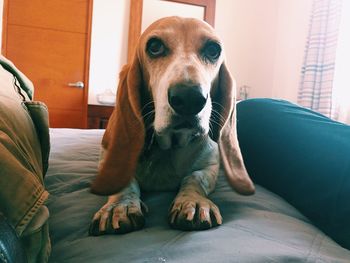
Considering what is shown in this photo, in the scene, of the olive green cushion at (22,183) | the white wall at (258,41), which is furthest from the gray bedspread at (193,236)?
the white wall at (258,41)

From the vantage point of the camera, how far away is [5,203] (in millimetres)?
535

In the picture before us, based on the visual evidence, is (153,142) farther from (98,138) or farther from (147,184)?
(98,138)

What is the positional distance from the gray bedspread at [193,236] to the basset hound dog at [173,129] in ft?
0.16

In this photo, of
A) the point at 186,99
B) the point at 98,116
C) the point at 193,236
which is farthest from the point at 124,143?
the point at 98,116

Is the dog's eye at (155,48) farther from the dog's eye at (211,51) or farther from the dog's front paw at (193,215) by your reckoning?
the dog's front paw at (193,215)

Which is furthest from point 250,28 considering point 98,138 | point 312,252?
point 312,252

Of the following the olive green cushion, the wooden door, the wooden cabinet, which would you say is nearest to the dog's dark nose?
the olive green cushion

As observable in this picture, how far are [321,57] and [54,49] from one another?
9.13 feet

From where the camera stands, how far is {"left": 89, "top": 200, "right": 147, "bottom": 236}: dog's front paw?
2.70ft

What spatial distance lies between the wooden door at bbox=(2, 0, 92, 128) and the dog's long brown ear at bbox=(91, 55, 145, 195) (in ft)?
10.2

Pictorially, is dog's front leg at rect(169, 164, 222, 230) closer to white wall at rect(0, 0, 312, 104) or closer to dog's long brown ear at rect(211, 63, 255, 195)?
dog's long brown ear at rect(211, 63, 255, 195)

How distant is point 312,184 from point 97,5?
3691mm

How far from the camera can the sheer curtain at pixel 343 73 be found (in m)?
3.16

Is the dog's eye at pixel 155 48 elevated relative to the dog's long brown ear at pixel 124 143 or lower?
elevated
